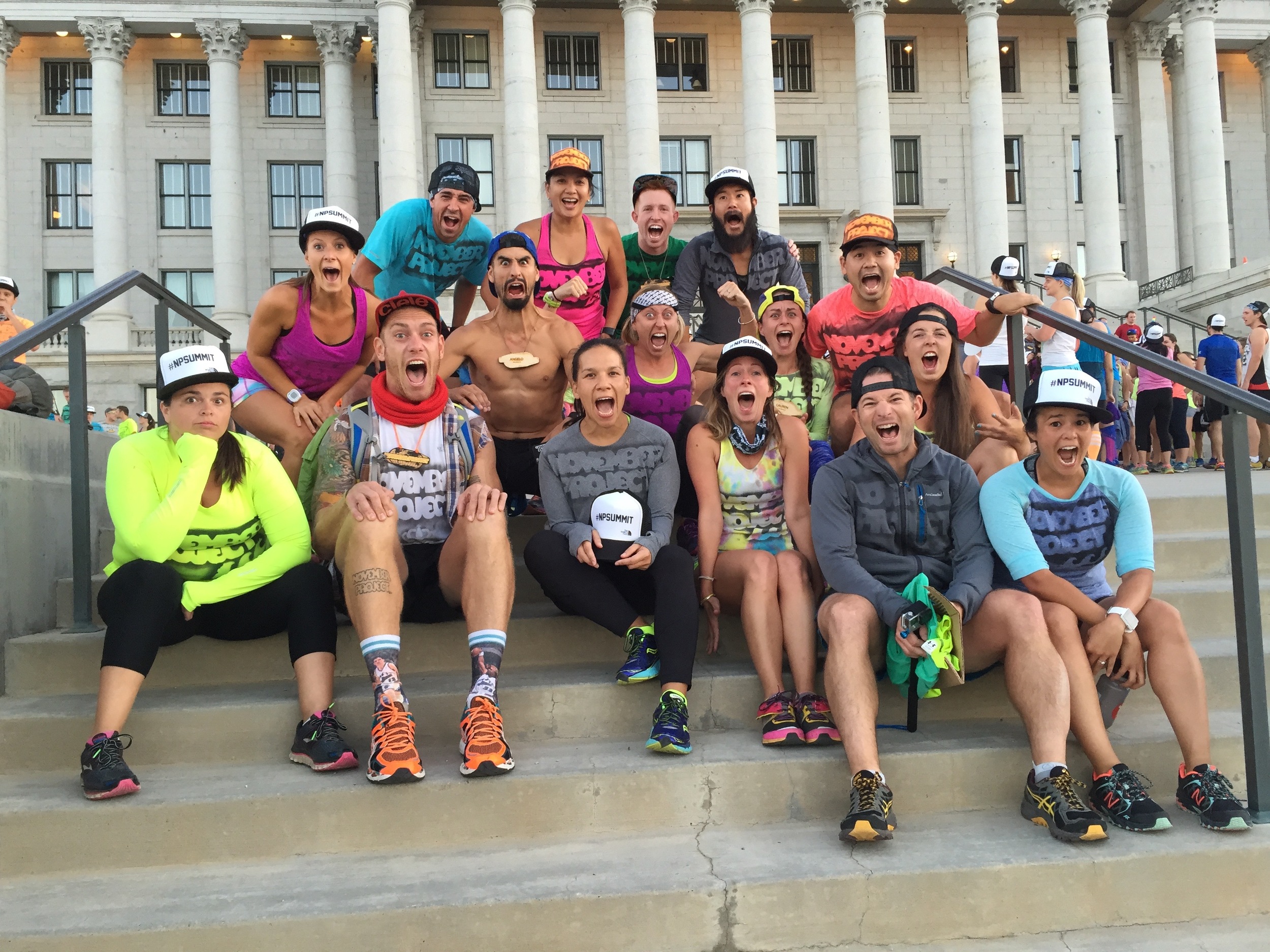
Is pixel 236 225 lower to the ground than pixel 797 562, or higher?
higher

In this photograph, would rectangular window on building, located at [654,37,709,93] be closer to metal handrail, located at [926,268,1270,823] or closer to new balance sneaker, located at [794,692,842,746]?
metal handrail, located at [926,268,1270,823]

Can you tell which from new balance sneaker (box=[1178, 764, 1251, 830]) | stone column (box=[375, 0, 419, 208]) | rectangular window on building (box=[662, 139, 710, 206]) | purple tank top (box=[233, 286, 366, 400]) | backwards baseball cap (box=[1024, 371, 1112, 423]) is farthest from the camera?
rectangular window on building (box=[662, 139, 710, 206])

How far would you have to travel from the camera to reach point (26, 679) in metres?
4.52

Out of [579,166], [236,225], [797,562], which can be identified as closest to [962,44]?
[236,225]

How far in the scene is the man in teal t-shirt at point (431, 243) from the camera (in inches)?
259

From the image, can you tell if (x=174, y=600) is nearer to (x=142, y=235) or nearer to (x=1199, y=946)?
(x=1199, y=946)

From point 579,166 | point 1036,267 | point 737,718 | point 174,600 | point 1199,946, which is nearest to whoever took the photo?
point 1199,946

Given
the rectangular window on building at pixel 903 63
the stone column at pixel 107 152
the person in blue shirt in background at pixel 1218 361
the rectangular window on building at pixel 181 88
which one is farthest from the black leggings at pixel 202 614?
the rectangular window on building at pixel 903 63

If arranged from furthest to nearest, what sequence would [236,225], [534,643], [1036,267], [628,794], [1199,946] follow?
[1036,267] → [236,225] → [534,643] → [628,794] → [1199,946]

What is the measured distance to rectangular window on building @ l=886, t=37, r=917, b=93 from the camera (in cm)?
3612

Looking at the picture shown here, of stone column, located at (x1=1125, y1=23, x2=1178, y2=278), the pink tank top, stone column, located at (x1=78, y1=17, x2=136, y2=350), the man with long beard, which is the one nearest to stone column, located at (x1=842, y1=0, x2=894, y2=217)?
stone column, located at (x1=1125, y1=23, x2=1178, y2=278)

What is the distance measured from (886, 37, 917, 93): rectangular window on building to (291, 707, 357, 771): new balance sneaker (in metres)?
36.7

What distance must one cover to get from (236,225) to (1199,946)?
34.3 meters

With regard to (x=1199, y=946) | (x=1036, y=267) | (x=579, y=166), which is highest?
(x=1036, y=267)
